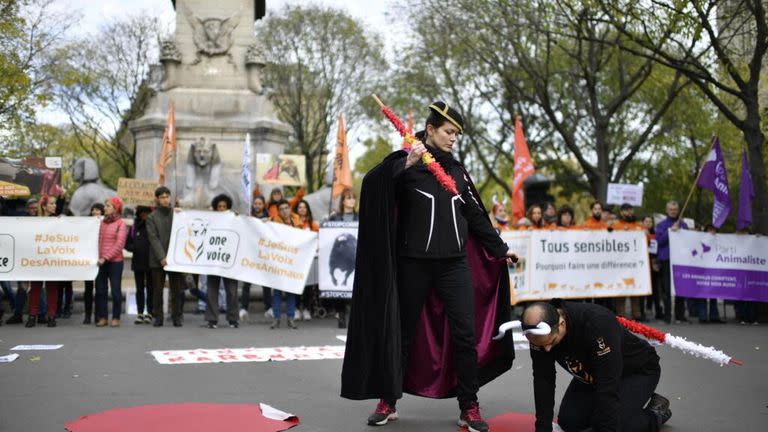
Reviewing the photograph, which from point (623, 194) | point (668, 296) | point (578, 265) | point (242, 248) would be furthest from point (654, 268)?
point (242, 248)

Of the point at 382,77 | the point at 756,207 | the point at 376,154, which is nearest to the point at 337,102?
the point at 382,77

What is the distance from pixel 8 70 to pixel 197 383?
1506 centimetres

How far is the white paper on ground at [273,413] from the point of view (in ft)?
19.8

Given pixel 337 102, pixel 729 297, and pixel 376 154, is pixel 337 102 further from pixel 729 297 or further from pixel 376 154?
pixel 729 297

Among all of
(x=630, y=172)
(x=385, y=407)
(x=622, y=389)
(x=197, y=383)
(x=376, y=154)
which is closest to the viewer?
(x=622, y=389)

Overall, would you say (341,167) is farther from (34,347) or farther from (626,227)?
(34,347)

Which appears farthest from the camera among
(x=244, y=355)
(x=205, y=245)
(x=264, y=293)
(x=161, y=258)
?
(x=264, y=293)

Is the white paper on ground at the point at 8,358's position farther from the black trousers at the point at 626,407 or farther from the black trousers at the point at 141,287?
the black trousers at the point at 626,407

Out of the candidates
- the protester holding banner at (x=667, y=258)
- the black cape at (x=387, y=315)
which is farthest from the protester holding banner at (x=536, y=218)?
the black cape at (x=387, y=315)

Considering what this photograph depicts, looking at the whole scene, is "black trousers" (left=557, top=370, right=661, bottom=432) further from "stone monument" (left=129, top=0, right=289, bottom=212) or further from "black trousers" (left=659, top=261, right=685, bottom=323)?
"stone monument" (left=129, top=0, right=289, bottom=212)

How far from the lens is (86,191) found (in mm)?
17375

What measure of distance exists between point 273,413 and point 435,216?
179 cm

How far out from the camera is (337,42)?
1566 inches

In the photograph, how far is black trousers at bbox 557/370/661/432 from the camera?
5586mm
